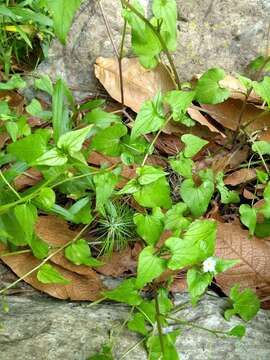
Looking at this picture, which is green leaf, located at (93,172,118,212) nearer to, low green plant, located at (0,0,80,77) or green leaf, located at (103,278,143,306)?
green leaf, located at (103,278,143,306)

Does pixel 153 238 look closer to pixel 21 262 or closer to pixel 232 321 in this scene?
pixel 232 321

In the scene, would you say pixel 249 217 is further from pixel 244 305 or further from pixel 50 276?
pixel 50 276

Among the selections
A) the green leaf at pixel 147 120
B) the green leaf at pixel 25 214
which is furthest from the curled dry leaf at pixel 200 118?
the green leaf at pixel 25 214

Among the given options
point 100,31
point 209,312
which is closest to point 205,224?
point 209,312

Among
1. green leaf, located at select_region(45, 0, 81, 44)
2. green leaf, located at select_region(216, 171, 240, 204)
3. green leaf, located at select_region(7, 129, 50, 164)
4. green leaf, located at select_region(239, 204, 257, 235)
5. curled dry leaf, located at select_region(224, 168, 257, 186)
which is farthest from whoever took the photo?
curled dry leaf, located at select_region(224, 168, 257, 186)

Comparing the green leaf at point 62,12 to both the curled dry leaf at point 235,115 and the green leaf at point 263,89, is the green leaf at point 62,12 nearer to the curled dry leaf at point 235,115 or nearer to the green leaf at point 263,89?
the green leaf at point 263,89

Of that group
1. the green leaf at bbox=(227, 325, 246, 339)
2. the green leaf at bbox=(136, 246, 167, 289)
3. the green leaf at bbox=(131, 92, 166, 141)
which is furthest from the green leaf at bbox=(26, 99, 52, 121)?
the green leaf at bbox=(227, 325, 246, 339)
